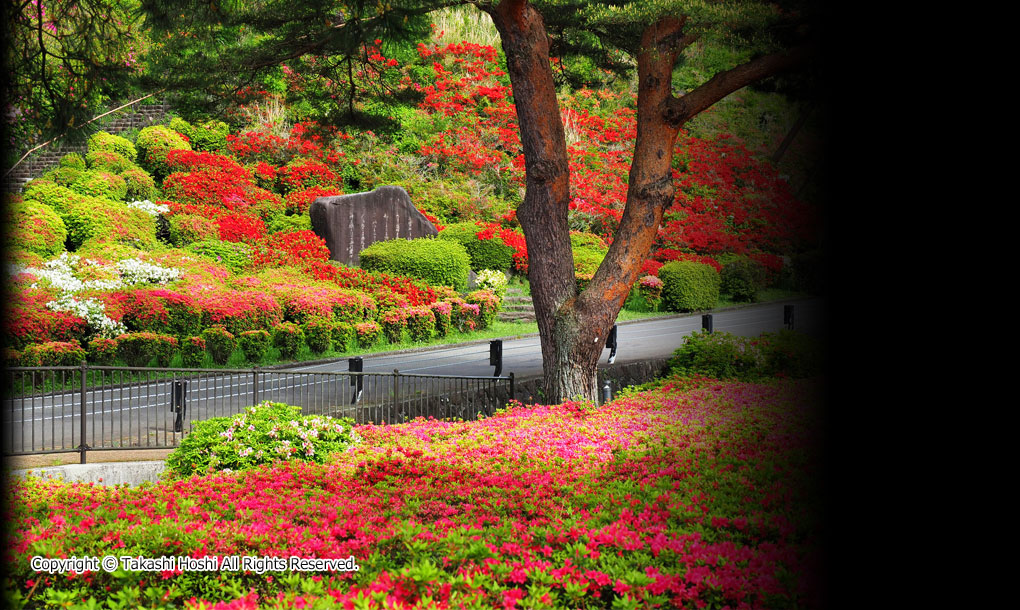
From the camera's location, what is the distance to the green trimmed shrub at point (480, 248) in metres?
22.9

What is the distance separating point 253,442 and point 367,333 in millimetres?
10232

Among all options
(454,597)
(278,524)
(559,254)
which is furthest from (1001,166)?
(559,254)

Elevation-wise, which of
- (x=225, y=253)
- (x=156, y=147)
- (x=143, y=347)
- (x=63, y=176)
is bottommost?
(x=143, y=347)

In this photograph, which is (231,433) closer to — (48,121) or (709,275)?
(48,121)

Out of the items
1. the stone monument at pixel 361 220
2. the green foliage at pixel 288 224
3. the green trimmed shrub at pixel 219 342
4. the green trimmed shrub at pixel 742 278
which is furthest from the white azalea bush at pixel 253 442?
the green trimmed shrub at pixel 742 278

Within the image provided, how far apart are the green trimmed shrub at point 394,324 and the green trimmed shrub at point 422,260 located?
2.57 meters

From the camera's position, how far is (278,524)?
13.8 ft

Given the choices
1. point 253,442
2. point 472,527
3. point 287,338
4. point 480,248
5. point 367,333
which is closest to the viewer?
point 472,527

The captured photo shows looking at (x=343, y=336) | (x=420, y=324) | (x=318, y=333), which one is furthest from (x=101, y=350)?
(x=420, y=324)

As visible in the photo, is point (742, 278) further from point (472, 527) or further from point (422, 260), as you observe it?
point (472, 527)

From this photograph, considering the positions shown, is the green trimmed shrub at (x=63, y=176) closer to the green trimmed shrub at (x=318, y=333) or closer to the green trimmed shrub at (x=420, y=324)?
the green trimmed shrub at (x=318, y=333)

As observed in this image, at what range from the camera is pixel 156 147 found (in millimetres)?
22906

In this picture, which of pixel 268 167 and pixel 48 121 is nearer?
pixel 48 121

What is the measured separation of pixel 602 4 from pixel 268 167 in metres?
16.8
